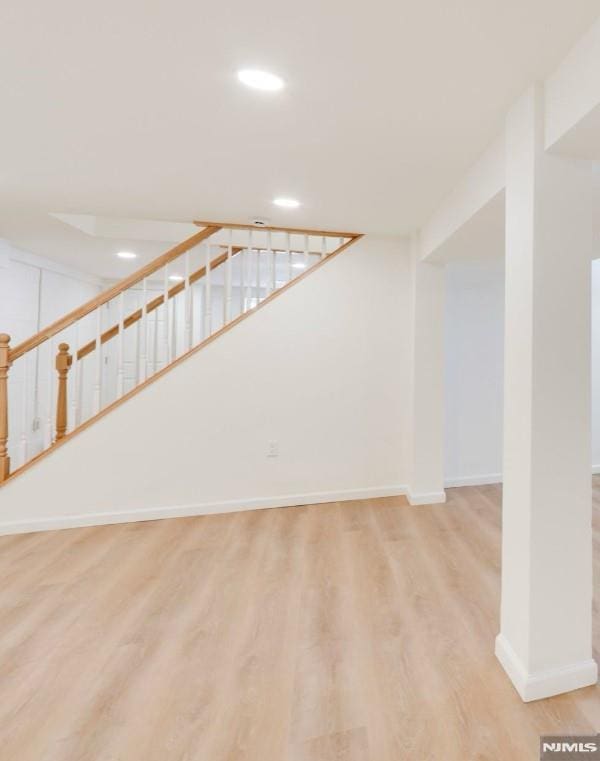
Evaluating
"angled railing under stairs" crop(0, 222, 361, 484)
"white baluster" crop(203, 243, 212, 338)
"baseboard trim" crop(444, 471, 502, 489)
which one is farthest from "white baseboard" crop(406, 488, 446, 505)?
"white baluster" crop(203, 243, 212, 338)

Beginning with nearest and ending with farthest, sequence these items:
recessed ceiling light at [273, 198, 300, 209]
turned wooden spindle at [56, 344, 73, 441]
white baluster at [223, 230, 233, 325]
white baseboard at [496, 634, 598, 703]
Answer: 1. white baseboard at [496, 634, 598, 703]
2. recessed ceiling light at [273, 198, 300, 209]
3. turned wooden spindle at [56, 344, 73, 441]
4. white baluster at [223, 230, 233, 325]

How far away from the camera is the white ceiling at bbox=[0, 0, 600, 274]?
3.96ft

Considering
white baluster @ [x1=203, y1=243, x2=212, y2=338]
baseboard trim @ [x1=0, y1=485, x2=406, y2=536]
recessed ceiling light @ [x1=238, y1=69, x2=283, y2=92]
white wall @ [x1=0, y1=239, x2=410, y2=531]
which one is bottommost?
baseboard trim @ [x1=0, y1=485, x2=406, y2=536]

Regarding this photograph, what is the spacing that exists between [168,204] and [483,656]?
9.71 ft

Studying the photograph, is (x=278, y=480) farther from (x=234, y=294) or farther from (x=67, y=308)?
(x=67, y=308)

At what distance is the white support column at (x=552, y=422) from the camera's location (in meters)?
1.40

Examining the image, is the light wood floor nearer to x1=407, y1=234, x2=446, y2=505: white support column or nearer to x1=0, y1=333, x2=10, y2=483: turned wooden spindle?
x1=0, y1=333, x2=10, y2=483: turned wooden spindle

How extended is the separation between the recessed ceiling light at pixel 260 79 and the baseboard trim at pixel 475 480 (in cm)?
342

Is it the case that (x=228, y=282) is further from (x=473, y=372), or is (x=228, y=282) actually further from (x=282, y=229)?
(x=473, y=372)

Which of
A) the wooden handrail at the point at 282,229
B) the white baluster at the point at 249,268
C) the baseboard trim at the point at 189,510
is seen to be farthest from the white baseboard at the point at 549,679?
the wooden handrail at the point at 282,229

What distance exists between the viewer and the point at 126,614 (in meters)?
1.91

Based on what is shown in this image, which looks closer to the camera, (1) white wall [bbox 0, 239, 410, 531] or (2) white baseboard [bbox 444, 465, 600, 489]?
(1) white wall [bbox 0, 239, 410, 531]

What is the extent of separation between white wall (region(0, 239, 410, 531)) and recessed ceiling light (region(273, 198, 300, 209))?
66 cm

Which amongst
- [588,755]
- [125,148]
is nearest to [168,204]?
[125,148]
